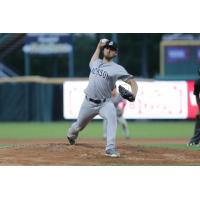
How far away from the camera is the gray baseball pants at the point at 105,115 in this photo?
824cm

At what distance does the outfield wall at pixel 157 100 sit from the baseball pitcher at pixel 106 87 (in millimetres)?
11331

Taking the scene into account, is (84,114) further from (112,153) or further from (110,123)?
(112,153)

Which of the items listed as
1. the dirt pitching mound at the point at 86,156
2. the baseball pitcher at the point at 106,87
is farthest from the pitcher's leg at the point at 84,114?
the dirt pitching mound at the point at 86,156

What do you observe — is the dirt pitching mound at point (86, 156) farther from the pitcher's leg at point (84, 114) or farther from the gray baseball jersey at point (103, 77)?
the gray baseball jersey at point (103, 77)

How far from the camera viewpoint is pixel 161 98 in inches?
792

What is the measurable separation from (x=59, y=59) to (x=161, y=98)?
17.2m

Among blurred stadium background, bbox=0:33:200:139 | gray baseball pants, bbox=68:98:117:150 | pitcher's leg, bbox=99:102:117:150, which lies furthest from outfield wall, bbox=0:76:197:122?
pitcher's leg, bbox=99:102:117:150

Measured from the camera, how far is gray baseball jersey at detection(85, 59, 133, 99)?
8164mm

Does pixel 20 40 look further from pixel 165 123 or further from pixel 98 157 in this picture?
pixel 98 157

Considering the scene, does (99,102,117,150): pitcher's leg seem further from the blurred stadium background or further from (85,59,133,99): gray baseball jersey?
the blurred stadium background

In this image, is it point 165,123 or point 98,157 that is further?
point 165,123

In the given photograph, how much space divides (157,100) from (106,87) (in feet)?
39.2
